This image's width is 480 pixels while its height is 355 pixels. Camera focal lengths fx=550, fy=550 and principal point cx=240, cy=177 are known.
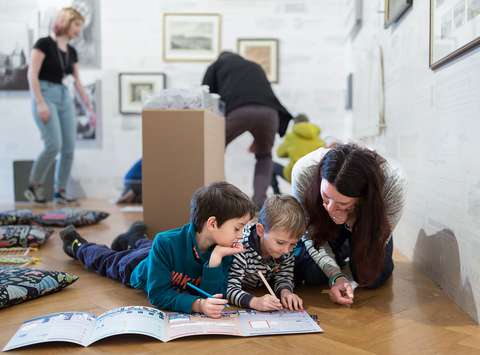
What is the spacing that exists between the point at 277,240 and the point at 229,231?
17 cm

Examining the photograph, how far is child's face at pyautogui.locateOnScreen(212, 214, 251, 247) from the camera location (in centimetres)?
168

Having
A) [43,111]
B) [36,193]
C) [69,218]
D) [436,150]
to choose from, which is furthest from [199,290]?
[36,193]

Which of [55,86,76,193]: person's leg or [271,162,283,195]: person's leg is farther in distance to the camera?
[271,162,283,195]: person's leg

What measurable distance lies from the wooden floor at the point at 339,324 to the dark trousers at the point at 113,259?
3 centimetres

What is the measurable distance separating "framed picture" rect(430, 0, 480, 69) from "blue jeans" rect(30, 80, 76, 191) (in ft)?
10.2

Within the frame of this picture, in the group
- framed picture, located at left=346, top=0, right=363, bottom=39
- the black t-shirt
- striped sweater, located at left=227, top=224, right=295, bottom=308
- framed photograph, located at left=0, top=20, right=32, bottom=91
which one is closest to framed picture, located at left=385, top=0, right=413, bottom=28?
framed picture, located at left=346, top=0, right=363, bottom=39

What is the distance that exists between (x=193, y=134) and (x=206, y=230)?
3.81 feet

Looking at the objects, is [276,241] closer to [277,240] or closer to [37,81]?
[277,240]

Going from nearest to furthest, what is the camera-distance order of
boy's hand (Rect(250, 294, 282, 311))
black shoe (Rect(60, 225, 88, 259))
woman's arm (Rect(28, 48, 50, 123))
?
1. boy's hand (Rect(250, 294, 282, 311))
2. black shoe (Rect(60, 225, 88, 259))
3. woman's arm (Rect(28, 48, 50, 123))

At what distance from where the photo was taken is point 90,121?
5.52m

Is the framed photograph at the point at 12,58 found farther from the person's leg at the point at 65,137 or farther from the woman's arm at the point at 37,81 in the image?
the woman's arm at the point at 37,81

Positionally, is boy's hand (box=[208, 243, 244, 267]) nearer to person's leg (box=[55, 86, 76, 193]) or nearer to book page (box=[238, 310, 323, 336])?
book page (box=[238, 310, 323, 336])

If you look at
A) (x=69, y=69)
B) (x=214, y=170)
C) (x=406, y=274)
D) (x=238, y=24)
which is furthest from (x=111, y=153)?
(x=406, y=274)

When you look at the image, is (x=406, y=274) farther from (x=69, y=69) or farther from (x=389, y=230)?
(x=69, y=69)
